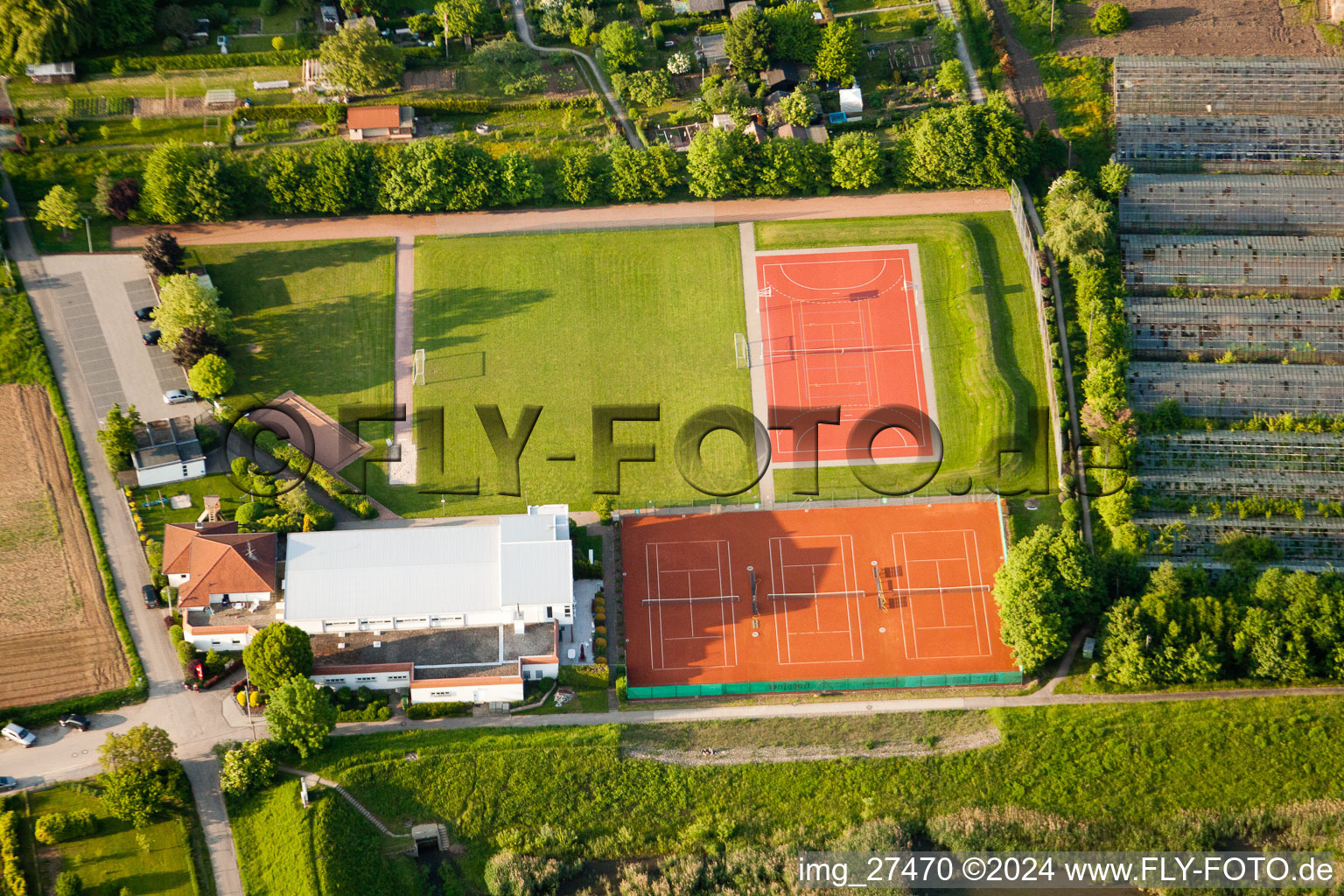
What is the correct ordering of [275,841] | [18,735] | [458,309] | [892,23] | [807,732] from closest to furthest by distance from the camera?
[275,841] < [18,735] < [807,732] < [458,309] < [892,23]

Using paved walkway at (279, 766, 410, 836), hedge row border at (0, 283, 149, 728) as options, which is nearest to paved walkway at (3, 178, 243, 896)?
hedge row border at (0, 283, 149, 728)

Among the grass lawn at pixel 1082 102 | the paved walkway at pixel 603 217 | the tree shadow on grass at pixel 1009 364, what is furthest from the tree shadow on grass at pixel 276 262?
the grass lawn at pixel 1082 102

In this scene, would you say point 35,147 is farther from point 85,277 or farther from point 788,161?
point 788,161

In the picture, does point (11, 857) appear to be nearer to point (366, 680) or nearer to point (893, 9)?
point (366, 680)

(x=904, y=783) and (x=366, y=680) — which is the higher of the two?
(x=366, y=680)

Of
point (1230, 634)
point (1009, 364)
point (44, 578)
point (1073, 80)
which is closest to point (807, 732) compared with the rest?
point (1230, 634)

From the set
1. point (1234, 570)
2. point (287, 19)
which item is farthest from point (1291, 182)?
point (287, 19)
